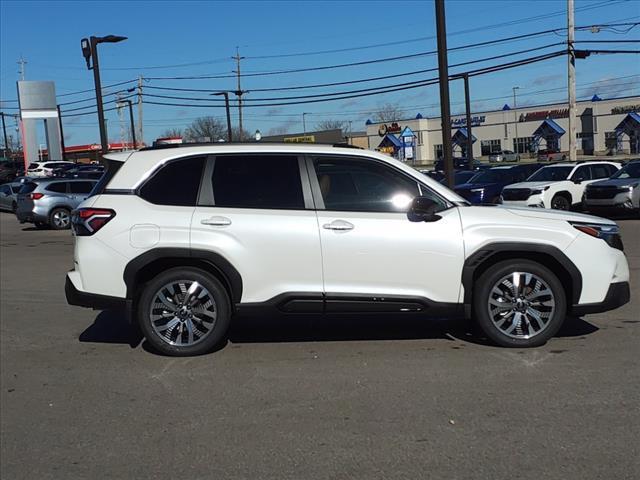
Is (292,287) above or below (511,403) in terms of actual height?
above

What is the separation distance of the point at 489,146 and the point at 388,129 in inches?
564

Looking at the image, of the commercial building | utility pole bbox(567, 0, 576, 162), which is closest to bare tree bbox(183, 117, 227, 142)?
the commercial building

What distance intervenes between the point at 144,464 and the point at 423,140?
9622 cm

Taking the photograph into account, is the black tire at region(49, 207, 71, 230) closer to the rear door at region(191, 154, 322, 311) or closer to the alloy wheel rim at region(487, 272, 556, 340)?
the rear door at region(191, 154, 322, 311)

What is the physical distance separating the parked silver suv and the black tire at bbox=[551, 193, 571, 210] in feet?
47.9

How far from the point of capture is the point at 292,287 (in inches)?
224

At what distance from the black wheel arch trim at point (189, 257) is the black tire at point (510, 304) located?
81.4 inches

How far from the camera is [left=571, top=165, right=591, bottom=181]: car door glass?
1925 centimetres

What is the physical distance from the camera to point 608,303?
18.8 feet

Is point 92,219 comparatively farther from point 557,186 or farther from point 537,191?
point 557,186

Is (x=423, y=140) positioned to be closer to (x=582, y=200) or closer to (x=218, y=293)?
(x=582, y=200)

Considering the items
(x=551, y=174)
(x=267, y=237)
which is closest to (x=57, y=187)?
(x=551, y=174)

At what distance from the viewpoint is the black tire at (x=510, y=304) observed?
568cm

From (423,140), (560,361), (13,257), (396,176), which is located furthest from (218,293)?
(423,140)
